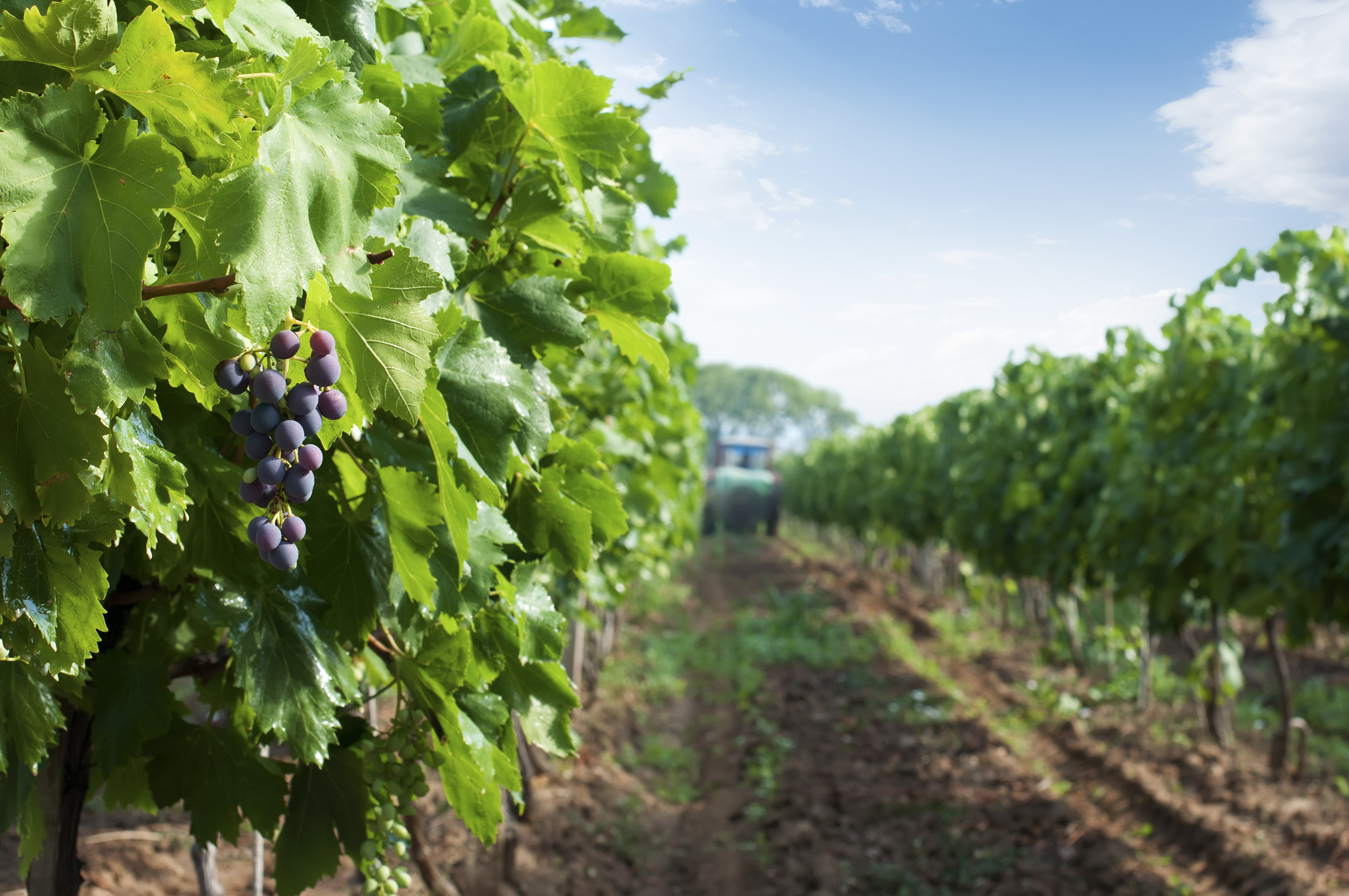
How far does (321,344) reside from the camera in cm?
89

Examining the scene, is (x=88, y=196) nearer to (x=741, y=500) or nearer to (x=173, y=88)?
(x=173, y=88)

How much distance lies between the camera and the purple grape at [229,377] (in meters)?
0.90

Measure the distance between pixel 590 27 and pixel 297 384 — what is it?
1.54 m

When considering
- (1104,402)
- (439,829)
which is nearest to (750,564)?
(1104,402)

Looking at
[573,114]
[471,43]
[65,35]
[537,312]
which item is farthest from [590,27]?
[65,35]

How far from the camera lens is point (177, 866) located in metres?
4.16

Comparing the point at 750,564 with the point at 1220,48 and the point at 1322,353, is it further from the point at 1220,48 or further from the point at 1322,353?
the point at 1220,48

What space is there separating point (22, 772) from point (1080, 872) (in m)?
5.54

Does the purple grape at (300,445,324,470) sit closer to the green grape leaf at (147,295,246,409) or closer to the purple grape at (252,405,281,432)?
the purple grape at (252,405,281,432)

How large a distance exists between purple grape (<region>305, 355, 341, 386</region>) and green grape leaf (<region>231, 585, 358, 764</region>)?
2.04ft

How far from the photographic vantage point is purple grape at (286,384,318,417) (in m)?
0.88

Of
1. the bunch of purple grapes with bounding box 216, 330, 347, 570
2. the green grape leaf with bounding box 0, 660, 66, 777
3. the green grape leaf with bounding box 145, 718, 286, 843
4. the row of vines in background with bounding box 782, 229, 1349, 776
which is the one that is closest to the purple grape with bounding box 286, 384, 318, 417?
the bunch of purple grapes with bounding box 216, 330, 347, 570

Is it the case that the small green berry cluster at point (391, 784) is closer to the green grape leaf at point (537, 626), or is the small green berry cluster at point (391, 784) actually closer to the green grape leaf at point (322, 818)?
the green grape leaf at point (322, 818)

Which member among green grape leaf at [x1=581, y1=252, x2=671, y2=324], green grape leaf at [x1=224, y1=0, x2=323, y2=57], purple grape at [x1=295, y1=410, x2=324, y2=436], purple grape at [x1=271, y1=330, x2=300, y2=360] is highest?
green grape leaf at [x1=224, y1=0, x2=323, y2=57]
